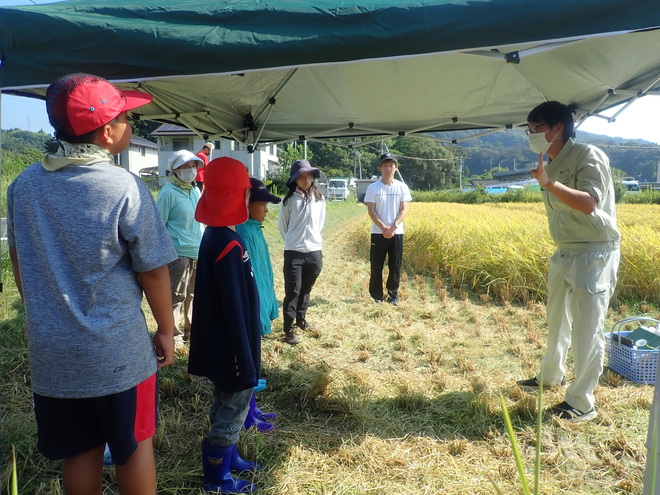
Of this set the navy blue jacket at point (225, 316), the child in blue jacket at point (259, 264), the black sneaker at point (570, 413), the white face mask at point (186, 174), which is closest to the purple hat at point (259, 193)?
the child in blue jacket at point (259, 264)

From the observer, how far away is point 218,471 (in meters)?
2.10

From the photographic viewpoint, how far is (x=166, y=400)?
3082mm

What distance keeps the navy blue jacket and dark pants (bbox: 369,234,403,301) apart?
370 cm

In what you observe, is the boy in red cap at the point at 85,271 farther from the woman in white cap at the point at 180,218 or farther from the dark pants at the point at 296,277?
the dark pants at the point at 296,277

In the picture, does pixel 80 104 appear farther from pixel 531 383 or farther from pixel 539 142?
pixel 531 383

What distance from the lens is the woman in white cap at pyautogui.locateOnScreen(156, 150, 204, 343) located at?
380 cm

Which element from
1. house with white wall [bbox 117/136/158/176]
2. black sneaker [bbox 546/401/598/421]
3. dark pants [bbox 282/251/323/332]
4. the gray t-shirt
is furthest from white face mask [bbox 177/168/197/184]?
house with white wall [bbox 117/136/158/176]

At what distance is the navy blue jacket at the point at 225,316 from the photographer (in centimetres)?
191

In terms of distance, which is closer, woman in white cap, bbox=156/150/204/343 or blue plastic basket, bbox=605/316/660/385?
blue plastic basket, bbox=605/316/660/385

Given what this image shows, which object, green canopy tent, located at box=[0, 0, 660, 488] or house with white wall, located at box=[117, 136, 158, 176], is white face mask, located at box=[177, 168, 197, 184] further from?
house with white wall, located at box=[117, 136, 158, 176]

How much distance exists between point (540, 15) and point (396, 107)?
2644mm

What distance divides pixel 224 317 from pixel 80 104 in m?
0.98

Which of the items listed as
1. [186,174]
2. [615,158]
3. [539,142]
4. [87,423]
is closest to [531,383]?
[539,142]

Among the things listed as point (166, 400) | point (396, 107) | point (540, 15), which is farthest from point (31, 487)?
point (396, 107)
